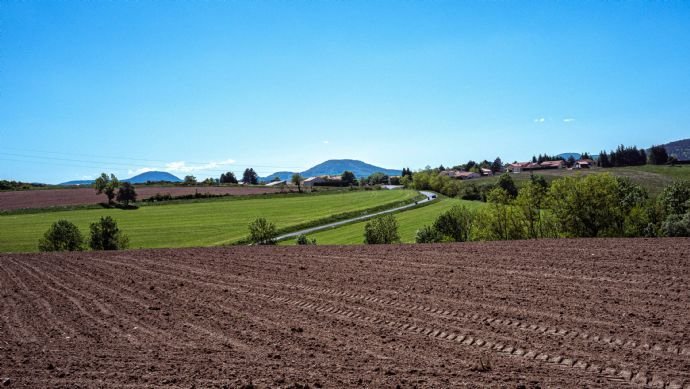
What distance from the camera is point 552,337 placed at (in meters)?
10.7

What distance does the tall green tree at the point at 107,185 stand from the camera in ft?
362

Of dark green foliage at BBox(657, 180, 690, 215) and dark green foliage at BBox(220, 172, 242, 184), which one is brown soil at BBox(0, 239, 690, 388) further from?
dark green foliage at BBox(220, 172, 242, 184)

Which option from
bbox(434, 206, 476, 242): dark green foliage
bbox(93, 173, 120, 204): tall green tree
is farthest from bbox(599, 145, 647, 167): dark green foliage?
bbox(93, 173, 120, 204): tall green tree

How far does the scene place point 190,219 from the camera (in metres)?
95.3

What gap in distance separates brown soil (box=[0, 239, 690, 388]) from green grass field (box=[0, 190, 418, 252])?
5485 centimetres

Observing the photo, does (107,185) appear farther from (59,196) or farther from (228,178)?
(228,178)

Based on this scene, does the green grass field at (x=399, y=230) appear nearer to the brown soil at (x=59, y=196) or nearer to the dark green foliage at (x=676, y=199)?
the dark green foliage at (x=676, y=199)

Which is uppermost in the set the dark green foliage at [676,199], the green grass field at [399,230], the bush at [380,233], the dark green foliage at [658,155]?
the dark green foliage at [658,155]

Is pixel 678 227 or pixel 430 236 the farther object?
pixel 430 236

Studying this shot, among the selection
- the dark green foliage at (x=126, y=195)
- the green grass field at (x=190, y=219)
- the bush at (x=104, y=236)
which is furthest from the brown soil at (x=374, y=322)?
the dark green foliage at (x=126, y=195)

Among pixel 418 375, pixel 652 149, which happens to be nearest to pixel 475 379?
pixel 418 375

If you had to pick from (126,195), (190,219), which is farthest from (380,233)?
(126,195)

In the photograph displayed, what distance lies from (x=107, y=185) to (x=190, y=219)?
3099 centimetres

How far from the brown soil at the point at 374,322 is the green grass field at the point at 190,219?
5485 centimetres
